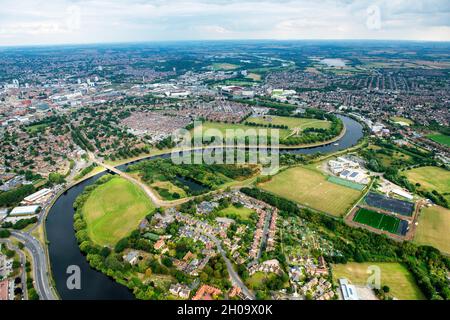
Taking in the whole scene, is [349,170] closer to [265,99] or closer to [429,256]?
[429,256]

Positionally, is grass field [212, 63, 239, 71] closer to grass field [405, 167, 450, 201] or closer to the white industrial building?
grass field [405, 167, 450, 201]

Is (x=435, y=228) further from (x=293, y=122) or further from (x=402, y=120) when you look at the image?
(x=402, y=120)

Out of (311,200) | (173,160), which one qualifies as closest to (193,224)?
(311,200)

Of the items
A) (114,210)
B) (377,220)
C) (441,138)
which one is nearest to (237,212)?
(114,210)

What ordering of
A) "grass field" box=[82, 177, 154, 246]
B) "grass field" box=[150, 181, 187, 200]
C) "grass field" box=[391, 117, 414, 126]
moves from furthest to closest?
"grass field" box=[391, 117, 414, 126] → "grass field" box=[150, 181, 187, 200] → "grass field" box=[82, 177, 154, 246]

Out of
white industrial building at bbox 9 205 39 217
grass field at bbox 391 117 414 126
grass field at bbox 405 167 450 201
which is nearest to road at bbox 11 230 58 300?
white industrial building at bbox 9 205 39 217

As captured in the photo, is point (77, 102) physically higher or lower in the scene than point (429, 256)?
higher
